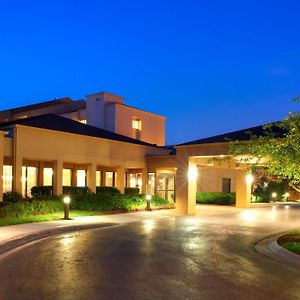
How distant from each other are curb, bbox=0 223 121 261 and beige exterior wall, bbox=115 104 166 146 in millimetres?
25395

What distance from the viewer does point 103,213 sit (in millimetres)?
24344

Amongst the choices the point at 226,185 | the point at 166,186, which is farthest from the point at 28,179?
the point at 226,185

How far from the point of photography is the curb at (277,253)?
36.4ft

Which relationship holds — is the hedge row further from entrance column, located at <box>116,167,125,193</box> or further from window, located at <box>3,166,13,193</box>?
window, located at <box>3,166,13,193</box>

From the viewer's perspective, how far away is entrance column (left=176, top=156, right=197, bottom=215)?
26.1m

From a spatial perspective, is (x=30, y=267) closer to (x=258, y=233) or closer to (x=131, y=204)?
(x=258, y=233)

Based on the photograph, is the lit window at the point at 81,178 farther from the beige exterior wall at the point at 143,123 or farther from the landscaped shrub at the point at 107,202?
the beige exterior wall at the point at 143,123

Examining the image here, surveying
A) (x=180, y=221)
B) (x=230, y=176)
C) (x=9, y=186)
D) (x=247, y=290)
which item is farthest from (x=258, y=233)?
(x=230, y=176)

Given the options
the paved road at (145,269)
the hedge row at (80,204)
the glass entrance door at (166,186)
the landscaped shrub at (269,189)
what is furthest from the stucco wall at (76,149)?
the landscaped shrub at (269,189)

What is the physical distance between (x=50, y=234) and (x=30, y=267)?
6.06 meters

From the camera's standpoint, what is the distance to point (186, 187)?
26.2m

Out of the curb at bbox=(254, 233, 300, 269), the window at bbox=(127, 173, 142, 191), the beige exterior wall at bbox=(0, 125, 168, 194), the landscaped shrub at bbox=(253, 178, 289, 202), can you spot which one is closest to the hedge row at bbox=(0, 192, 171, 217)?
the beige exterior wall at bbox=(0, 125, 168, 194)

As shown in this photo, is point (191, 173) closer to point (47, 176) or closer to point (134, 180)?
point (47, 176)

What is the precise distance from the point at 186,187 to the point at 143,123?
21715 millimetres
